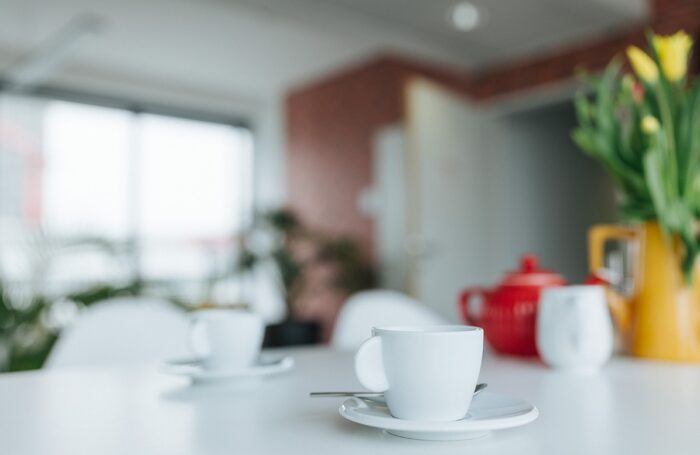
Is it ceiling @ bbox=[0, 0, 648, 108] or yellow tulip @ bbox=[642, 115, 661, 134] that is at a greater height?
ceiling @ bbox=[0, 0, 648, 108]

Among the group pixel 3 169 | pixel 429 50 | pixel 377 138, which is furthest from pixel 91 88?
pixel 429 50

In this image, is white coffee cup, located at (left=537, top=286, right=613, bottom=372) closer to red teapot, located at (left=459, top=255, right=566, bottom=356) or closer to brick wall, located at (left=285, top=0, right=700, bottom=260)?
red teapot, located at (left=459, top=255, right=566, bottom=356)

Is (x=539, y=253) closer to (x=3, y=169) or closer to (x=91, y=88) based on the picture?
(x=91, y=88)

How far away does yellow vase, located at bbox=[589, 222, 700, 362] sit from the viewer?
1.07 m

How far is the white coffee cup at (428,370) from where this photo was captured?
0.55 m

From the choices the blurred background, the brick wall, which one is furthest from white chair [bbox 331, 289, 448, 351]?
the brick wall

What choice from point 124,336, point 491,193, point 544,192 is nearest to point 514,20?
point 491,193

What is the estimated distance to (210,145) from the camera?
6926 mm

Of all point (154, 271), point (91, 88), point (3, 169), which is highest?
point (91, 88)

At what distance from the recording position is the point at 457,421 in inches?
21.5

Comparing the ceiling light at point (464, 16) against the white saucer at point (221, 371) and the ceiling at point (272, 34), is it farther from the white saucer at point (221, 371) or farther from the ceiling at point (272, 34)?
the white saucer at point (221, 371)

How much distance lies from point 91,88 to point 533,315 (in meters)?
5.75

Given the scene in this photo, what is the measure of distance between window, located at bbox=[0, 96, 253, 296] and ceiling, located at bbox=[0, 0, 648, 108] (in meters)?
0.44

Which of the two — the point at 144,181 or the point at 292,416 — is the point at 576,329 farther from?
the point at 144,181
